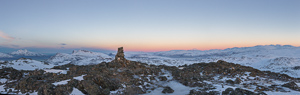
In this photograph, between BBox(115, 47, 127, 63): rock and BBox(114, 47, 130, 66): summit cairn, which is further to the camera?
BBox(115, 47, 127, 63): rock

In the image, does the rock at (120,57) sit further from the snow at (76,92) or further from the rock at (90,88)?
the snow at (76,92)

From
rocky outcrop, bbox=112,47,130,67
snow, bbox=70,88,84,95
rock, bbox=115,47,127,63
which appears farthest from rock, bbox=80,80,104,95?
rock, bbox=115,47,127,63

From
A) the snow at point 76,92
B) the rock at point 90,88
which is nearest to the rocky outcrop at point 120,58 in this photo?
the rock at point 90,88

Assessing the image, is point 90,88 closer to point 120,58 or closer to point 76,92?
point 76,92

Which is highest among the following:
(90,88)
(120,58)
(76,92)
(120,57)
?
(120,57)

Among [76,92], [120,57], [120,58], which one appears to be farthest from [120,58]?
[76,92]

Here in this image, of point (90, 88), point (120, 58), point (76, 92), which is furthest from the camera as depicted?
point (120, 58)

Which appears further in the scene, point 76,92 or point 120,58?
point 120,58

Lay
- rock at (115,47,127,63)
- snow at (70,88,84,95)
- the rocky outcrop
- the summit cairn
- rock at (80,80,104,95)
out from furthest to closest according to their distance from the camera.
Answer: rock at (115,47,127,63) → the summit cairn → the rocky outcrop → rock at (80,80,104,95) → snow at (70,88,84,95)

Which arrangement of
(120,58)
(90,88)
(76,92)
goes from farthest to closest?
(120,58) < (90,88) < (76,92)

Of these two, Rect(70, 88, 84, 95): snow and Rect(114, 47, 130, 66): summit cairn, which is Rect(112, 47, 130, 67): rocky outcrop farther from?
Rect(70, 88, 84, 95): snow

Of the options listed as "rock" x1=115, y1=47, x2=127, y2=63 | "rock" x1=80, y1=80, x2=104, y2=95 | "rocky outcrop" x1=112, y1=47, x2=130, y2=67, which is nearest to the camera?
"rock" x1=80, y1=80, x2=104, y2=95

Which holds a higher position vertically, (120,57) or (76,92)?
(120,57)

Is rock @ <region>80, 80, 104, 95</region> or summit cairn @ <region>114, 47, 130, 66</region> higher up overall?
summit cairn @ <region>114, 47, 130, 66</region>
